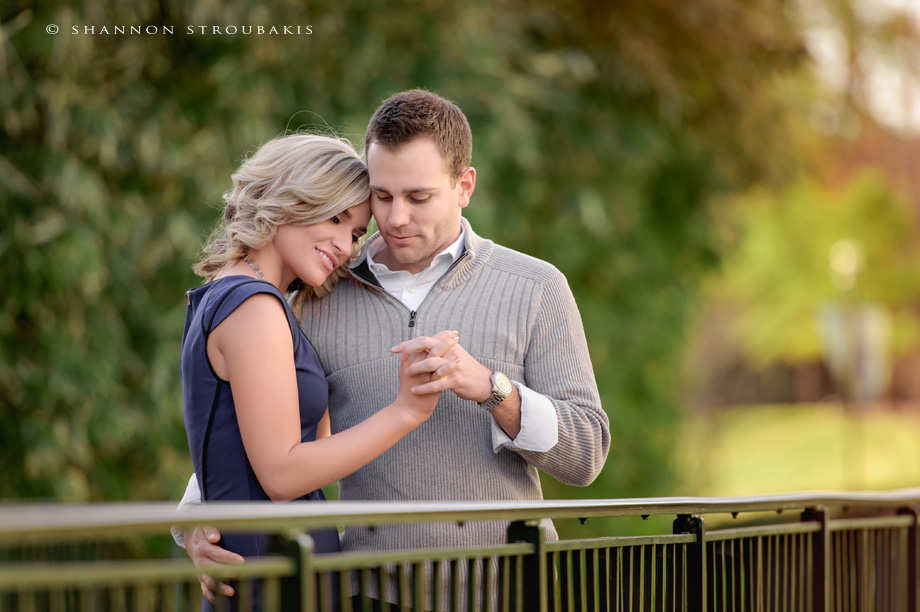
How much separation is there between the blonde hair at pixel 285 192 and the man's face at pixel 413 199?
0.07 metres

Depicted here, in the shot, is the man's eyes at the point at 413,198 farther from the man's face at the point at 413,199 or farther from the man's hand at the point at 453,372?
the man's hand at the point at 453,372

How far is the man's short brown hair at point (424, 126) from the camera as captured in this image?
2447 mm

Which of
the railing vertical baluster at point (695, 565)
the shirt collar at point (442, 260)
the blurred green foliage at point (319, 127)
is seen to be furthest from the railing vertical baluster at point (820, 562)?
the blurred green foliage at point (319, 127)

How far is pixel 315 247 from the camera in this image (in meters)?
2.44

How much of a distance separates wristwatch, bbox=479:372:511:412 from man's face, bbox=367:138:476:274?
46cm

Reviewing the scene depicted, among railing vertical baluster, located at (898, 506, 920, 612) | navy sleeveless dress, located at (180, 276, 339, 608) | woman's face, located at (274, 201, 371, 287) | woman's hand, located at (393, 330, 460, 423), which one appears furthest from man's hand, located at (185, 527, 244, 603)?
railing vertical baluster, located at (898, 506, 920, 612)

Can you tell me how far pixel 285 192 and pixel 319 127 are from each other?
11.1 feet

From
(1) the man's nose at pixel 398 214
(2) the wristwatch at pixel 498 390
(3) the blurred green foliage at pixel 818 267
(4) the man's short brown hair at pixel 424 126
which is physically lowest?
(2) the wristwatch at pixel 498 390

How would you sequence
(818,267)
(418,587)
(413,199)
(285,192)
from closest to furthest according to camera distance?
(418,587)
(285,192)
(413,199)
(818,267)

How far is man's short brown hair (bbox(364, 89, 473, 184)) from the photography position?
2447 mm

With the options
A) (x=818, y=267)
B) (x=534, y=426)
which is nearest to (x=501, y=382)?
(x=534, y=426)

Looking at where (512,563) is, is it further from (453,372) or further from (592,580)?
(453,372)

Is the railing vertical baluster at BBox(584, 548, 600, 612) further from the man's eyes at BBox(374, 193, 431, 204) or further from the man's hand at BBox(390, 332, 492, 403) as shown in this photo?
the man's eyes at BBox(374, 193, 431, 204)

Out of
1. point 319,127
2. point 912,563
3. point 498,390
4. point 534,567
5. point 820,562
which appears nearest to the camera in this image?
point 534,567
